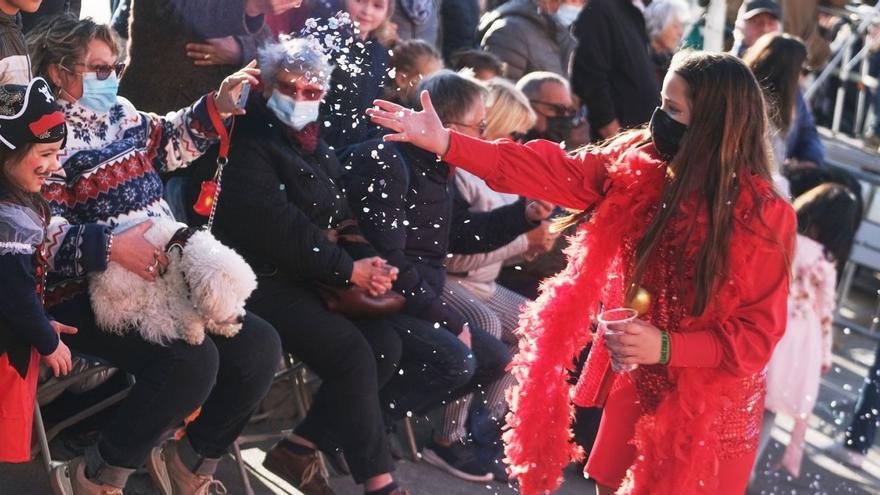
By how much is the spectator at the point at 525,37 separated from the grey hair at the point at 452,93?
6.49ft

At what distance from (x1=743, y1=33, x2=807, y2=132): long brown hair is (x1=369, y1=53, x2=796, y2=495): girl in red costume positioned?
2.53 meters

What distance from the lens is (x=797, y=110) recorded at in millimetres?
7133

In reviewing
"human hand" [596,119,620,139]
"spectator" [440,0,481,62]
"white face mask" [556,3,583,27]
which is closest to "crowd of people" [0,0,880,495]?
"human hand" [596,119,620,139]

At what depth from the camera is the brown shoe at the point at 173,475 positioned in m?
4.35

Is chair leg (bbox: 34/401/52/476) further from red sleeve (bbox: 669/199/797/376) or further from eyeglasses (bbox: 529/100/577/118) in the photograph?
eyeglasses (bbox: 529/100/577/118)

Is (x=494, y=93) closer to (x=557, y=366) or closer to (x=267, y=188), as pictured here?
(x=267, y=188)

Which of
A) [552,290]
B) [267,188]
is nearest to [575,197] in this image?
[552,290]

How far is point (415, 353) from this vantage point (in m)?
4.98

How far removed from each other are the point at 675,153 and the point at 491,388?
222 centimetres

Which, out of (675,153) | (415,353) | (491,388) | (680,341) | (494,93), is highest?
(675,153)

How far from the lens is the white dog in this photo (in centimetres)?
389

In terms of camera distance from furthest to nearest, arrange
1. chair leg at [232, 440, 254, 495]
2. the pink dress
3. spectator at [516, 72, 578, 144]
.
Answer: spectator at [516, 72, 578, 144]
the pink dress
chair leg at [232, 440, 254, 495]

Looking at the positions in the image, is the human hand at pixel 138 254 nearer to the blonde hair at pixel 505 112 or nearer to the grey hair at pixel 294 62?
the grey hair at pixel 294 62

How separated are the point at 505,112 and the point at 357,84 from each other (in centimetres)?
87
